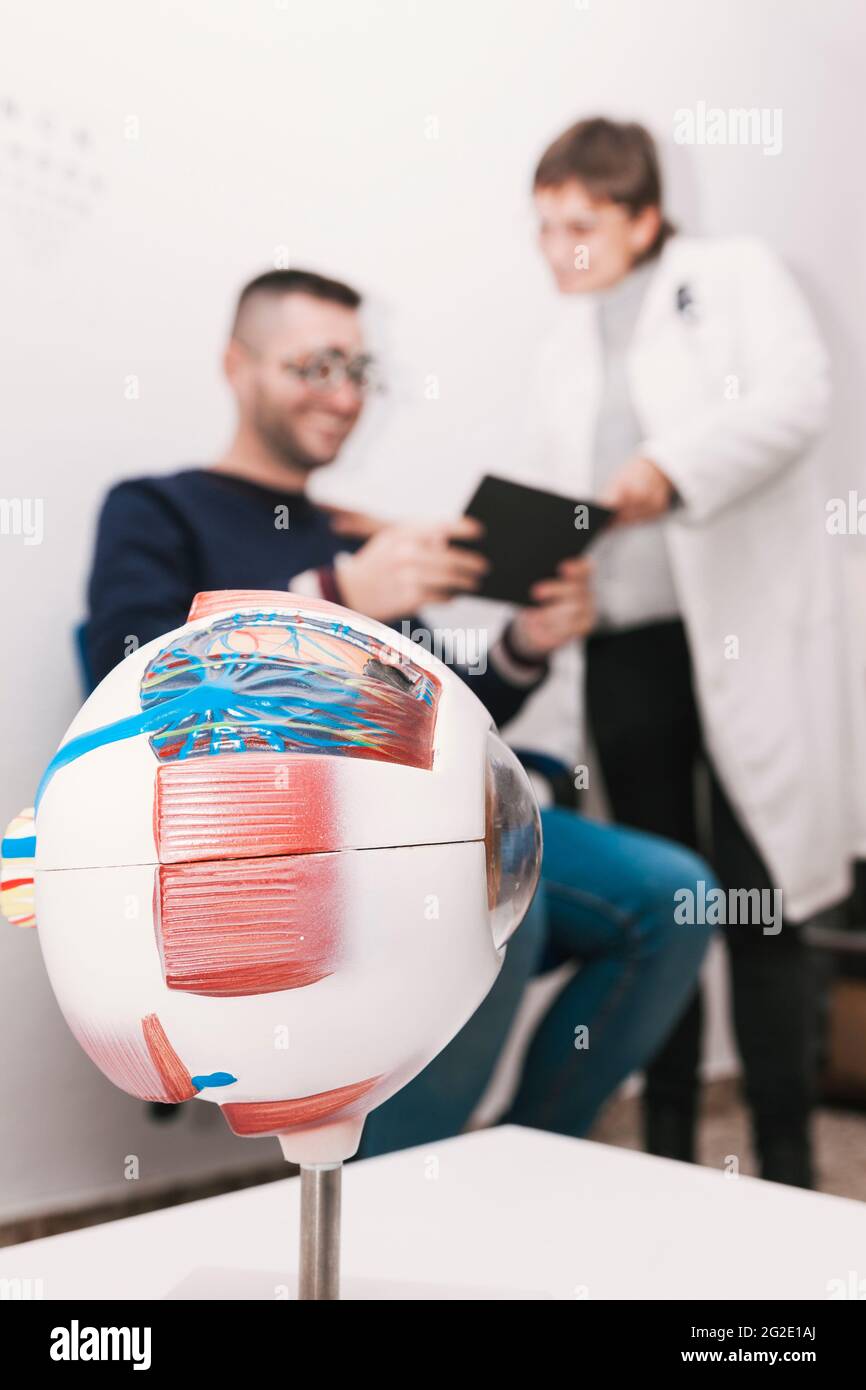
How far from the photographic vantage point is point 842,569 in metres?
2.22

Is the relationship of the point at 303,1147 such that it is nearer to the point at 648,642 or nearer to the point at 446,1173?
the point at 446,1173

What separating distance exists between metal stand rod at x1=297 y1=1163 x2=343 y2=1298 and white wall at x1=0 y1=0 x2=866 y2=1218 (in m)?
0.88

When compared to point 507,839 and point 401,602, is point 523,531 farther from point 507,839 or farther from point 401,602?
point 507,839

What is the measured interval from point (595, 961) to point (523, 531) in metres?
0.59

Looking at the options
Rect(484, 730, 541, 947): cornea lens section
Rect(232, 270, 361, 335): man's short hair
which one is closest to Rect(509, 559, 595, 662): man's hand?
Rect(232, 270, 361, 335): man's short hair

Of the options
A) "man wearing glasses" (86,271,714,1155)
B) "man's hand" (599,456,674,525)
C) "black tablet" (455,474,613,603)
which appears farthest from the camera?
"man's hand" (599,456,674,525)

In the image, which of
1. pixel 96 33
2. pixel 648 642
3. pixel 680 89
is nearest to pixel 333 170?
pixel 96 33

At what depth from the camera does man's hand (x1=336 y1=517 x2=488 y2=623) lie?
5.57 feet

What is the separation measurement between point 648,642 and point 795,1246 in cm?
130

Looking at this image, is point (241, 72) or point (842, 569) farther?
point (842, 569)

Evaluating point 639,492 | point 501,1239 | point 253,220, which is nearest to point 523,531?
point 639,492

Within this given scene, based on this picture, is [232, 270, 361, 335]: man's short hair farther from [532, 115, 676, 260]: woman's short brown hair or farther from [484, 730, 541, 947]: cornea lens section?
[484, 730, 541, 947]: cornea lens section

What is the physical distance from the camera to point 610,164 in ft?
6.71

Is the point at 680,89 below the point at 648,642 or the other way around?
the other way around
